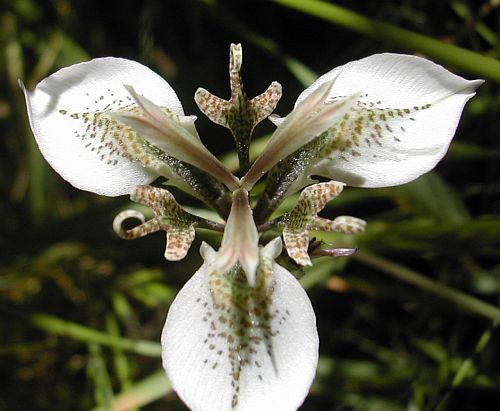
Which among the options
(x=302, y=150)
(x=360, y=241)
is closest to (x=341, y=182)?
(x=302, y=150)

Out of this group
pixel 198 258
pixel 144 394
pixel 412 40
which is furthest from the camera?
pixel 198 258

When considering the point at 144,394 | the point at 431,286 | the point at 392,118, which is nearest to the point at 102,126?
the point at 392,118

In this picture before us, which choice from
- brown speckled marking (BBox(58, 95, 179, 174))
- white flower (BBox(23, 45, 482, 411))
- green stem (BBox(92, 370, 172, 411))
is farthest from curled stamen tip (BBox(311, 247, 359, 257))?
green stem (BBox(92, 370, 172, 411))

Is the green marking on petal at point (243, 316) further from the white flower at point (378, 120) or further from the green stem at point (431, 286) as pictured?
the green stem at point (431, 286)

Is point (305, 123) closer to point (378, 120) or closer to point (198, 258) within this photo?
point (378, 120)

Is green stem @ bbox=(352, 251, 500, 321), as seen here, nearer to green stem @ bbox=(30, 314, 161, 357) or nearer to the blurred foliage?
the blurred foliage

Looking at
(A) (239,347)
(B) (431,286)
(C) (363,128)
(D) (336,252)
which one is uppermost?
(C) (363,128)

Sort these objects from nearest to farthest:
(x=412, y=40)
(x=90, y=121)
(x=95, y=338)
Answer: (x=90, y=121)
(x=412, y=40)
(x=95, y=338)

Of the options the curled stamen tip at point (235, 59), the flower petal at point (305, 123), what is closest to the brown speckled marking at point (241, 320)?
the flower petal at point (305, 123)
